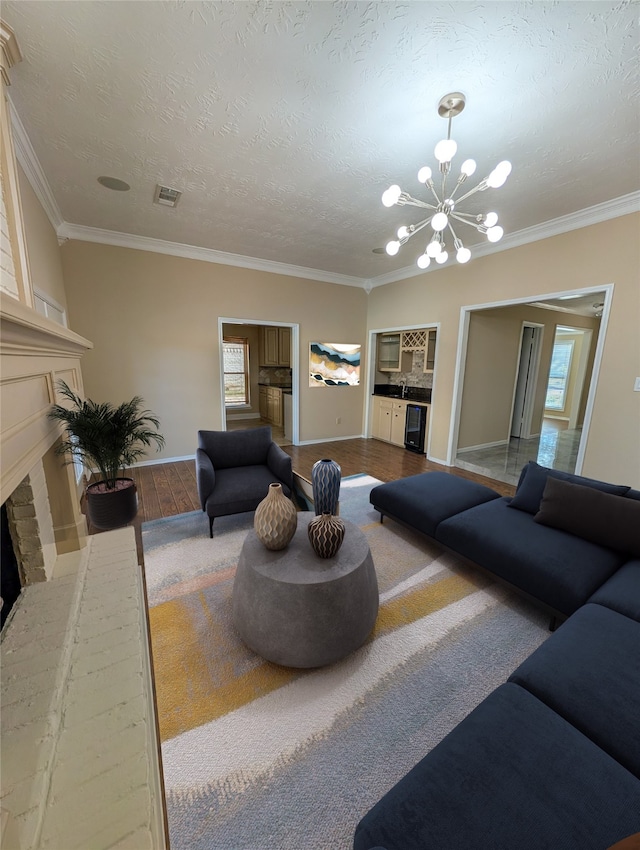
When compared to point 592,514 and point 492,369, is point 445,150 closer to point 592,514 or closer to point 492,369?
point 592,514

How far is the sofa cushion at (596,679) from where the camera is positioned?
0.96 m

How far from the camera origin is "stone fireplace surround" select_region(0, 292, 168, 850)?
91cm

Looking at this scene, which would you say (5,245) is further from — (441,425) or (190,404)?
(441,425)

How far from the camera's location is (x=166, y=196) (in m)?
2.91

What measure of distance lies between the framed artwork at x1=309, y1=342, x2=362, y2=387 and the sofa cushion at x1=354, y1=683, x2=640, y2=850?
4.93 meters

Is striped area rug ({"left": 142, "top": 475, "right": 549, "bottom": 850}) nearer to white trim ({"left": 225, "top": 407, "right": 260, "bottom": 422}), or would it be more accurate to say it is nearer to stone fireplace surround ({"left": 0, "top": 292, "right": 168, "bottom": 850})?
stone fireplace surround ({"left": 0, "top": 292, "right": 168, "bottom": 850})

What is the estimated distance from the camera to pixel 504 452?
202 inches

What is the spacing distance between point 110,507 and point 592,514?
3.60 meters

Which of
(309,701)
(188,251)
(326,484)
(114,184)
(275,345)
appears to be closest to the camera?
(309,701)

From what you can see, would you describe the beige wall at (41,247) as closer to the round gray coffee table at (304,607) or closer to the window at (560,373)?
the round gray coffee table at (304,607)

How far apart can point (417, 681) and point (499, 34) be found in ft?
9.92

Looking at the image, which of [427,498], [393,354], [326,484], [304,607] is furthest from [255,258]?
[304,607]

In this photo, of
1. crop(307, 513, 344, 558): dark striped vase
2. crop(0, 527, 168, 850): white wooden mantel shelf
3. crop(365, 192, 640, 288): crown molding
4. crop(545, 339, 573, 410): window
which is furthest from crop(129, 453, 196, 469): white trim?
crop(545, 339, 573, 410): window

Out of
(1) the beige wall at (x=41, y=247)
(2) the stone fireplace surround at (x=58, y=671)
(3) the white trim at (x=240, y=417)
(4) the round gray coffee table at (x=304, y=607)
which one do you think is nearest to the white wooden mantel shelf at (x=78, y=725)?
(2) the stone fireplace surround at (x=58, y=671)
